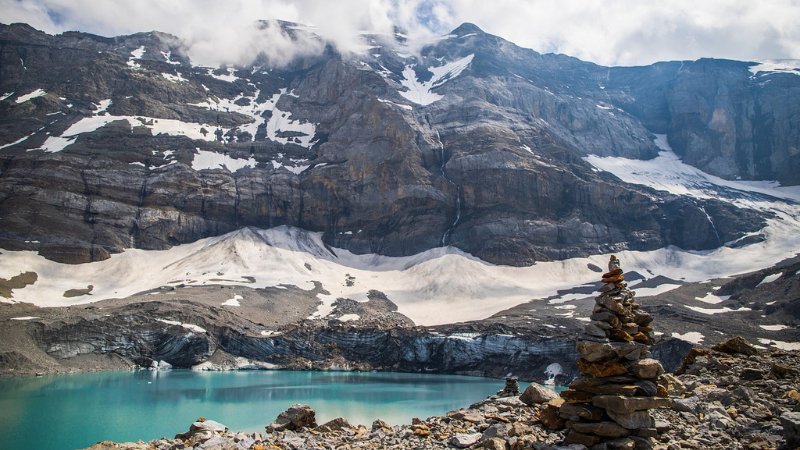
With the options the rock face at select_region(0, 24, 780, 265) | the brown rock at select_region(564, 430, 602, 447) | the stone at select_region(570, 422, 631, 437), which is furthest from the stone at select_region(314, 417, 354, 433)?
the rock face at select_region(0, 24, 780, 265)

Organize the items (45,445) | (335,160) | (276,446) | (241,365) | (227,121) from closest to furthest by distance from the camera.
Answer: (276,446) → (45,445) → (241,365) → (335,160) → (227,121)

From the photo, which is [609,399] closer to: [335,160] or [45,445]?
[45,445]

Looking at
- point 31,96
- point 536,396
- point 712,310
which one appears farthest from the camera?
point 31,96

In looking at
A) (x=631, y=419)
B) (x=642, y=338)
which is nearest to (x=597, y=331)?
(x=642, y=338)

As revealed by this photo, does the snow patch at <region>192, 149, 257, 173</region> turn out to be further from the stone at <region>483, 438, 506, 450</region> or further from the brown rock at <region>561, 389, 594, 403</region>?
the brown rock at <region>561, 389, 594, 403</region>

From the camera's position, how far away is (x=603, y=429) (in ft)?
32.1

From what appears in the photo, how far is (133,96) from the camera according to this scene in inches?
5581

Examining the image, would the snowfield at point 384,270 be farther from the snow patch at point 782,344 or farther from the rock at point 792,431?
the rock at point 792,431

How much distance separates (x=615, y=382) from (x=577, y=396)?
0.82m

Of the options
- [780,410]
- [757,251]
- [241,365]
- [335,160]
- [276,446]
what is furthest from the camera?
[335,160]

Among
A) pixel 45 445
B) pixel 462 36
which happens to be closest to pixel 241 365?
pixel 45 445

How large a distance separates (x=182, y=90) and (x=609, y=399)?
162777mm

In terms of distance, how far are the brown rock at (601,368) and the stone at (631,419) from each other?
2.31 feet

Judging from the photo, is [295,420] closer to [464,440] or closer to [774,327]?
[464,440]
